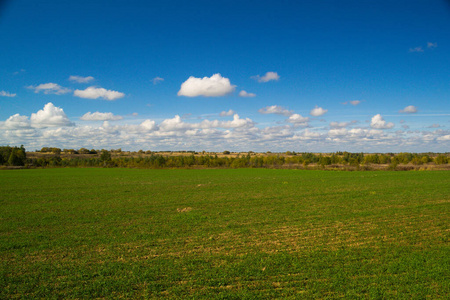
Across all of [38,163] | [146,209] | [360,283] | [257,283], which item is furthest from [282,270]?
[38,163]

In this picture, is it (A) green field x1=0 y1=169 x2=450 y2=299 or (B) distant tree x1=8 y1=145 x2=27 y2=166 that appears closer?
(A) green field x1=0 y1=169 x2=450 y2=299

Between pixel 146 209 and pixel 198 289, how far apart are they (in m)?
11.4

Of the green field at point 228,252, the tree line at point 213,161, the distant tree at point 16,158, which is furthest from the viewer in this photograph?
the tree line at point 213,161

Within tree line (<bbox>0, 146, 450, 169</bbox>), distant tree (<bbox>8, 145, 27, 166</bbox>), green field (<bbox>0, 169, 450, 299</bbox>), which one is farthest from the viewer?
tree line (<bbox>0, 146, 450, 169</bbox>)

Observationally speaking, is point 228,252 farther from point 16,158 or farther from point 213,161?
point 16,158

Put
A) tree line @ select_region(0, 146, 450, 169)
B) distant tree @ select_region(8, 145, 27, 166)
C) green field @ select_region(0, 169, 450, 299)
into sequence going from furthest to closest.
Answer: tree line @ select_region(0, 146, 450, 169) → distant tree @ select_region(8, 145, 27, 166) → green field @ select_region(0, 169, 450, 299)

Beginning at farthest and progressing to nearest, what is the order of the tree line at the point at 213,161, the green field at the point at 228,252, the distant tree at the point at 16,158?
the tree line at the point at 213,161, the distant tree at the point at 16,158, the green field at the point at 228,252

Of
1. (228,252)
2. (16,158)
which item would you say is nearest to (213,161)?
(16,158)

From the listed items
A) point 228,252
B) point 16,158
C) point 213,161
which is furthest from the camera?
point 213,161

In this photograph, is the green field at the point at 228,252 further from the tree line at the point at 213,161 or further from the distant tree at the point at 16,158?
the distant tree at the point at 16,158

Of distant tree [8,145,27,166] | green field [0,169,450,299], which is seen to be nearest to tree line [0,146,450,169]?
distant tree [8,145,27,166]

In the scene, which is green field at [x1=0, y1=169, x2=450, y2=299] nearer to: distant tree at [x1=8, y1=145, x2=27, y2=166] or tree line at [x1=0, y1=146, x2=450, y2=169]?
tree line at [x1=0, y1=146, x2=450, y2=169]

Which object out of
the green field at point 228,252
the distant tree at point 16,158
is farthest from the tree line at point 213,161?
the green field at point 228,252

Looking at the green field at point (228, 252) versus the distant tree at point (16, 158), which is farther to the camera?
the distant tree at point (16, 158)
